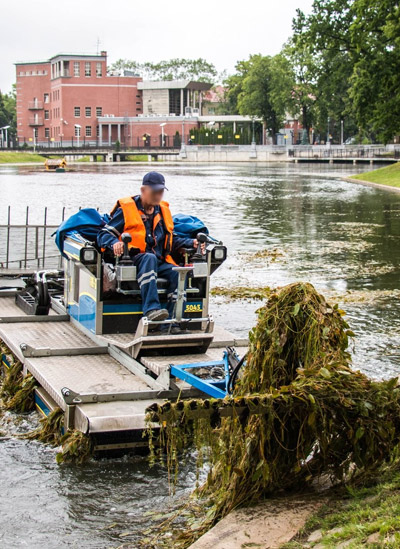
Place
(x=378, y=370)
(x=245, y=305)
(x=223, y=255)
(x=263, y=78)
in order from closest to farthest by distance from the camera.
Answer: (x=223, y=255), (x=378, y=370), (x=245, y=305), (x=263, y=78)

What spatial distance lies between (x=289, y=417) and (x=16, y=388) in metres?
4.63

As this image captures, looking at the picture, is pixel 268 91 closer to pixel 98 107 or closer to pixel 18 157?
pixel 98 107

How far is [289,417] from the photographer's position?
5934mm

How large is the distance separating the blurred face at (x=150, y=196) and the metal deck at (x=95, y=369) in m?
1.41

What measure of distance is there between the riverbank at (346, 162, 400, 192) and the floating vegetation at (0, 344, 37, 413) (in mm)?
42271

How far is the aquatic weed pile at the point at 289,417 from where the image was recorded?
584 centimetres

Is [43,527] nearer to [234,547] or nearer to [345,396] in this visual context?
[234,547]

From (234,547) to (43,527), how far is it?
1.77 meters

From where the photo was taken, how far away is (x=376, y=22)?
5022 centimetres

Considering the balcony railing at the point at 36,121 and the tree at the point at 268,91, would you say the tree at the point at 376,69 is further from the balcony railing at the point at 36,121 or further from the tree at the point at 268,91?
the balcony railing at the point at 36,121

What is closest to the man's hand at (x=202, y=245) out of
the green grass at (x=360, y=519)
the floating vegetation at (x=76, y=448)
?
the floating vegetation at (x=76, y=448)

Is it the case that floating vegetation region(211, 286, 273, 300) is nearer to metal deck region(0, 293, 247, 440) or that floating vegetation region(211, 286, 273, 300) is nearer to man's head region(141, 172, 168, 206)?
metal deck region(0, 293, 247, 440)

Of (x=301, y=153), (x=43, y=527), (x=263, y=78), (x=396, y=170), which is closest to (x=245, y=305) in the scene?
(x=43, y=527)

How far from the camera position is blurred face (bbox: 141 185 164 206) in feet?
29.8
